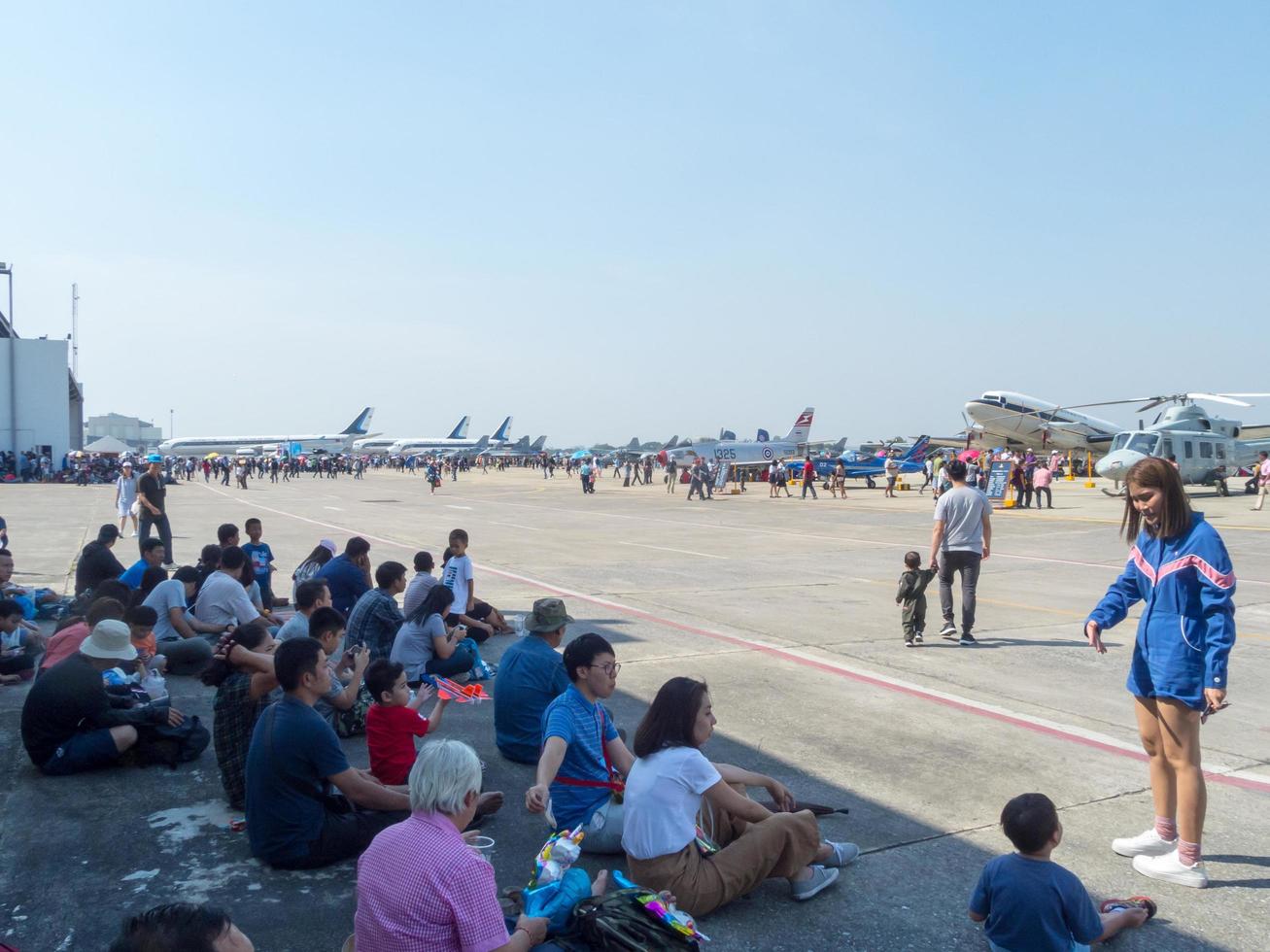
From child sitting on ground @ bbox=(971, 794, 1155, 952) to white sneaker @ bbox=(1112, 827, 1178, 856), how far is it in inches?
54.4

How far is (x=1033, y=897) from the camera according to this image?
3.39 meters

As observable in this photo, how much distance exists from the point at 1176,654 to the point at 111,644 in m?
5.92

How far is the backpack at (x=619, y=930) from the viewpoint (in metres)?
3.36

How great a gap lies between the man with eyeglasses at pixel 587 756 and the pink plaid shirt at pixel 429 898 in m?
1.45

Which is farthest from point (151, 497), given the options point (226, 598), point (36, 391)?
point (36, 391)

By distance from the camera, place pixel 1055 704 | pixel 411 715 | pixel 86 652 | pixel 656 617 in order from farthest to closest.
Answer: pixel 656 617
pixel 1055 704
pixel 86 652
pixel 411 715

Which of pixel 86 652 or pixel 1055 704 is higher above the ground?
pixel 86 652

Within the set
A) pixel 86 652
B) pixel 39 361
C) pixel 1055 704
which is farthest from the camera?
pixel 39 361

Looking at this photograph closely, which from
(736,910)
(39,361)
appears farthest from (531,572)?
(39,361)

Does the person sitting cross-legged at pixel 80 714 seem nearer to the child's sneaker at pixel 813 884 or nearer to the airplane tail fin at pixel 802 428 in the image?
the child's sneaker at pixel 813 884

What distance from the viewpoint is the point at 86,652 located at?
5.79 meters

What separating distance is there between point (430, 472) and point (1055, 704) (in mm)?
44955

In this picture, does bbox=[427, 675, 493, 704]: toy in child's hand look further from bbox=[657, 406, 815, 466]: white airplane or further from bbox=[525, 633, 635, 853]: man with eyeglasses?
bbox=[657, 406, 815, 466]: white airplane

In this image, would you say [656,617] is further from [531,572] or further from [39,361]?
[39,361]
